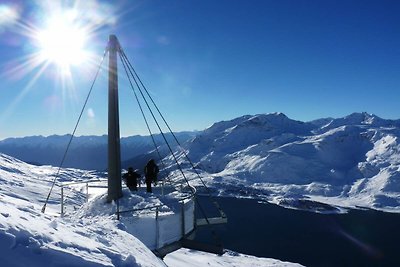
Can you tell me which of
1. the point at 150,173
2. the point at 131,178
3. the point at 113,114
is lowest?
the point at 131,178

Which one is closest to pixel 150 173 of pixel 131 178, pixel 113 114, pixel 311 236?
pixel 131 178

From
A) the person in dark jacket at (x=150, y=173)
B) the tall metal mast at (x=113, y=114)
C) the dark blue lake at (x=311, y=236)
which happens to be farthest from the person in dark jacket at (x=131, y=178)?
the dark blue lake at (x=311, y=236)

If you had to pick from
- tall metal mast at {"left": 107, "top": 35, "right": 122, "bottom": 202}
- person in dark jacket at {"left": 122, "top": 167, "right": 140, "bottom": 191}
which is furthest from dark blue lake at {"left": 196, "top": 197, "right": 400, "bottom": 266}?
tall metal mast at {"left": 107, "top": 35, "right": 122, "bottom": 202}

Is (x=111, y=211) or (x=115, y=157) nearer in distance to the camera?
(x=111, y=211)

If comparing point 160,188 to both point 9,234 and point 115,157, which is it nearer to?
point 115,157

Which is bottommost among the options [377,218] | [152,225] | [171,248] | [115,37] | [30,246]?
[377,218]

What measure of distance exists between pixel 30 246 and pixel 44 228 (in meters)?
1.37

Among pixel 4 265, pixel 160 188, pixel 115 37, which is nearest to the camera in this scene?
pixel 4 265

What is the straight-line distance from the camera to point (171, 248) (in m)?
14.7

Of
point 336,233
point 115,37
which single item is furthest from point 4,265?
point 336,233

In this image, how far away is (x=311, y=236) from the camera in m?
107

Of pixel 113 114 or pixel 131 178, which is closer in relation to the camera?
pixel 113 114

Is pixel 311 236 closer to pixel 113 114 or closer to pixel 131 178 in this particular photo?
pixel 131 178

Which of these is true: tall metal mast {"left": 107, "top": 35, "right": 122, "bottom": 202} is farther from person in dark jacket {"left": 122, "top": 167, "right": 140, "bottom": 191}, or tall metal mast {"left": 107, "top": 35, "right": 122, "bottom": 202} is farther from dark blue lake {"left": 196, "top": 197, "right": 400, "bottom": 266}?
dark blue lake {"left": 196, "top": 197, "right": 400, "bottom": 266}
